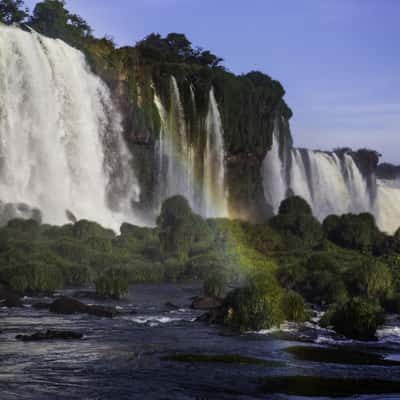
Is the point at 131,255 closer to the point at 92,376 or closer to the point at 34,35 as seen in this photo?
the point at 34,35

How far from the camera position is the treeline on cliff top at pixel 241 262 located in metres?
24.5

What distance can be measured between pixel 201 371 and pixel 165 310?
30.0 feet

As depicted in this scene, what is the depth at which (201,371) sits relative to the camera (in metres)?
19.0

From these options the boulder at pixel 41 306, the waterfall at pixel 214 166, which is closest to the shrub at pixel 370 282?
the boulder at pixel 41 306

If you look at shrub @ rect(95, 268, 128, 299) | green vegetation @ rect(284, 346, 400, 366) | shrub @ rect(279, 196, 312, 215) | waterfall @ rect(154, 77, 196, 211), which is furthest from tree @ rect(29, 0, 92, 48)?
green vegetation @ rect(284, 346, 400, 366)

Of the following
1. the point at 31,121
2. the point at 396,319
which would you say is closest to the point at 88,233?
the point at 31,121

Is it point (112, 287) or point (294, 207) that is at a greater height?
point (294, 207)

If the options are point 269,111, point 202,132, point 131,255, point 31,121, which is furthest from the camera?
point 269,111

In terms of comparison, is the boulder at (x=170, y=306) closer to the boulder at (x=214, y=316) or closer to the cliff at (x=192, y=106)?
the boulder at (x=214, y=316)

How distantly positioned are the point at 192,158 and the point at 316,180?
18.3m

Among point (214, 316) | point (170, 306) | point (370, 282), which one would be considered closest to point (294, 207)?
point (370, 282)

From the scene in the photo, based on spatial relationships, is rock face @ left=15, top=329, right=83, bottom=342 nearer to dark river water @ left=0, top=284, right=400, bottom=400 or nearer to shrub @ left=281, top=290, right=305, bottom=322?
dark river water @ left=0, top=284, right=400, bottom=400

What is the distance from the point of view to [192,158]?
70.9 m

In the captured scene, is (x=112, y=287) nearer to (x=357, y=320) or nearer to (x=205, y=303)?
(x=205, y=303)
